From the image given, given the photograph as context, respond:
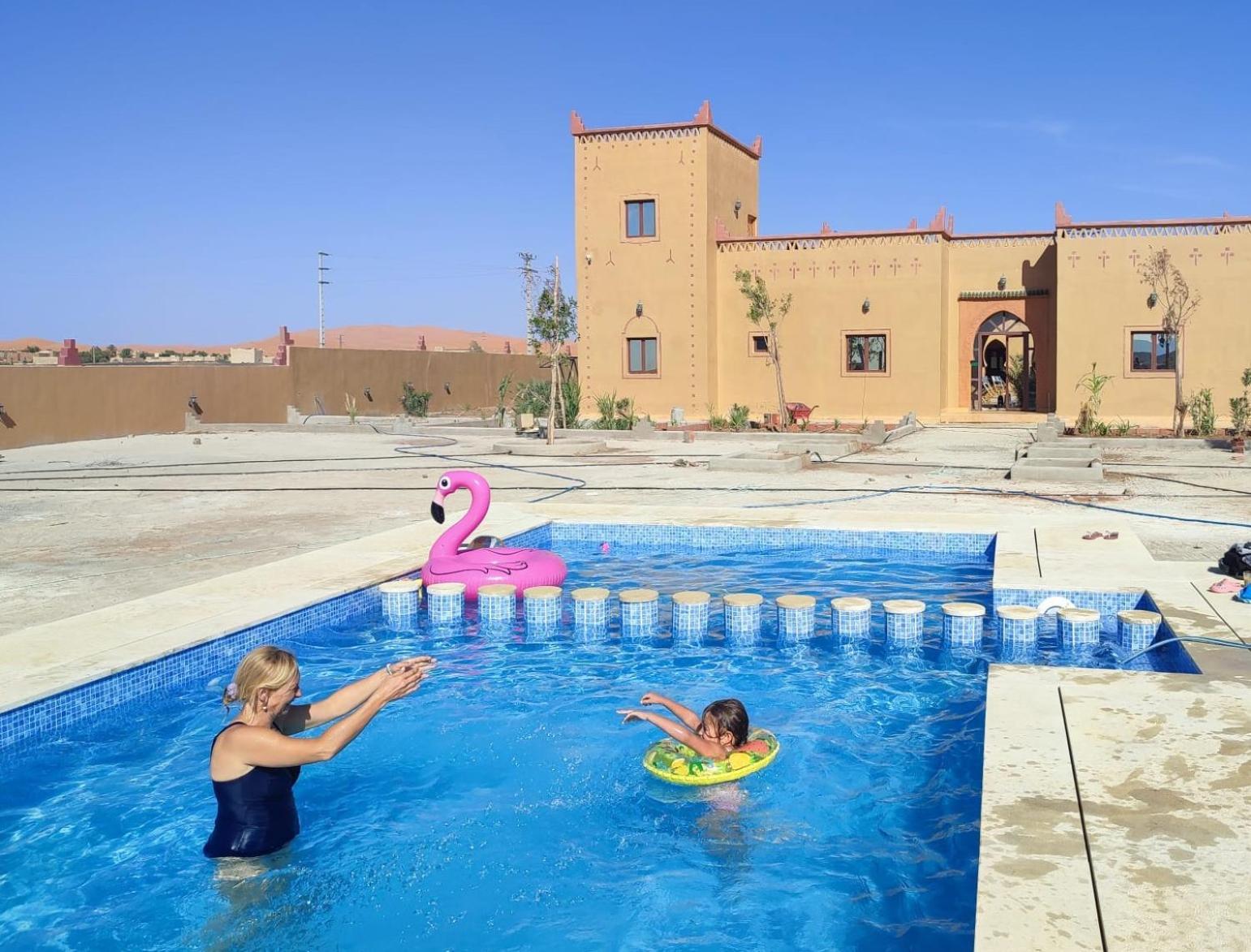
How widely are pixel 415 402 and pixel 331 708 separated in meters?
31.7

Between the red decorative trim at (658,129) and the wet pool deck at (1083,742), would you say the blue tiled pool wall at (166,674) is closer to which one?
the wet pool deck at (1083,742)

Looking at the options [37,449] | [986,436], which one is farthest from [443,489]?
[37,449]

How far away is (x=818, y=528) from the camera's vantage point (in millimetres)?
10758

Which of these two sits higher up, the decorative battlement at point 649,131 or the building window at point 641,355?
the decorative battlement at point 649,131

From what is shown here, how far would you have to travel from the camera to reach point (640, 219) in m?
29.2

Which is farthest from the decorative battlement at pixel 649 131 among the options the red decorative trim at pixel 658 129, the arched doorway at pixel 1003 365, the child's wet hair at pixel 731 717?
the child's wet hair at pixel 731 717

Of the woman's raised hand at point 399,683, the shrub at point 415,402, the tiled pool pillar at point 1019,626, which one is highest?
the shrub at point 415,402

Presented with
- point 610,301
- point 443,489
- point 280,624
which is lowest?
point 280,624

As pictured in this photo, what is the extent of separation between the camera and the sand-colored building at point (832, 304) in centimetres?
2636

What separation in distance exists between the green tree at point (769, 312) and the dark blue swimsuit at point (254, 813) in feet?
70.7

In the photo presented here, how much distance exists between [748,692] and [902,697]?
0.93 m

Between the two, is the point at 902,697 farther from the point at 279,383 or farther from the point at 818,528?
the point at 279,383

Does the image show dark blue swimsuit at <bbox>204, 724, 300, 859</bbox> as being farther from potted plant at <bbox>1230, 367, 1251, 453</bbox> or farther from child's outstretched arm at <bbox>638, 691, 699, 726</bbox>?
potted plant at <bbox>1230, 367, 1251, 453</bbox>

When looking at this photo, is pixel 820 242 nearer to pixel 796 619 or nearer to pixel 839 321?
pixel 839 321
